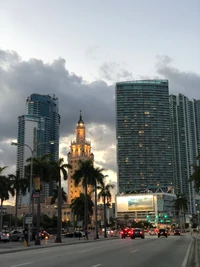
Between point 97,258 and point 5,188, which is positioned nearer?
point 97,258

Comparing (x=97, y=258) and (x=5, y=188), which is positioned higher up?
(x=5, y=188)

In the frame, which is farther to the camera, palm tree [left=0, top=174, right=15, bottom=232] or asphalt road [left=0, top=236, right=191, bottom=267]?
palm tree [left=0, top=174, right=15, bottom=232]

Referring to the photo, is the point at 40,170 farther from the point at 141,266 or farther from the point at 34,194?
the point at 141,266

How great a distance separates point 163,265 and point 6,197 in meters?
83.9

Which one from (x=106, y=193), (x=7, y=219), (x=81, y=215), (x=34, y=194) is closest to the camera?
(x=34, y=194)

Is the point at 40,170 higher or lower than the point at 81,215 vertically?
higher

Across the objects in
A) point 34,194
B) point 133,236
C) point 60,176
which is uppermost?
point 60,176

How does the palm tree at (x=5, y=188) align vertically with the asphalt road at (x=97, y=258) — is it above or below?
above

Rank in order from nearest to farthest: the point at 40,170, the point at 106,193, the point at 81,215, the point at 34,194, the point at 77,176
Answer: the point at 34,194
the point at 40,170
the point at 77,176
the point at 106,193
the point at 81,215

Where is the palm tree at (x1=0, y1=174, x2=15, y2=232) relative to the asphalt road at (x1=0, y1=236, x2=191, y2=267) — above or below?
above

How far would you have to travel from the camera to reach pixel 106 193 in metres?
92.4

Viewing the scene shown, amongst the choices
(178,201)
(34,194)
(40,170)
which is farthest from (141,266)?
(178,201)

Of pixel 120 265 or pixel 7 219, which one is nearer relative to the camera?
pixel 120 265

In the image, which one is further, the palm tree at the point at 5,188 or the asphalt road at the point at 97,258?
the palm tree at the point at 5,188
